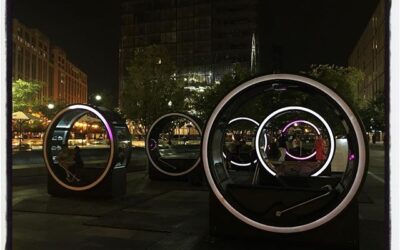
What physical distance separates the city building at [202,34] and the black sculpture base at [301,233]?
295 feet

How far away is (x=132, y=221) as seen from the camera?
8664 mm

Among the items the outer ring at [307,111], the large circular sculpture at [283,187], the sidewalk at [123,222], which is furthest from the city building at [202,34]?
the large circular sculpture at [283,187]

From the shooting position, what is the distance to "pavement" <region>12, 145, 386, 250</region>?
22.9 ft

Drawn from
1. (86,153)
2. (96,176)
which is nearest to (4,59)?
(96,176)

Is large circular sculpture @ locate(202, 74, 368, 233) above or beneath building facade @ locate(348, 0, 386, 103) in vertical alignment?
beneath

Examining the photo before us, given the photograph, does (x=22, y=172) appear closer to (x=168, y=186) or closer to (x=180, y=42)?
(x=168, y=186)

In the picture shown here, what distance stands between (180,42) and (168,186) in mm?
91052

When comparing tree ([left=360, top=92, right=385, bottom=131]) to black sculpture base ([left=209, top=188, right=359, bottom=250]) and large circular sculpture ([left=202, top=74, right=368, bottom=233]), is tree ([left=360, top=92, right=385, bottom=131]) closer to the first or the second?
large circular sculpture ([left=202, top=74, right=368, bottom=233])

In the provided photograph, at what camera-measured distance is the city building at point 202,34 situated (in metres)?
98.8

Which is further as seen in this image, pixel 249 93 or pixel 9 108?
pixel 249 93

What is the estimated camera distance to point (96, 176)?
11.7m

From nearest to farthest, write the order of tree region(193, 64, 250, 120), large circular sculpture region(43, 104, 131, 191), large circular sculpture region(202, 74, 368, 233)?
large circular sculpture region(202, 74, 368, 233) → large circular sculpture region(43, 104, 131, 191) → tree region(193, 64, 250, 120)

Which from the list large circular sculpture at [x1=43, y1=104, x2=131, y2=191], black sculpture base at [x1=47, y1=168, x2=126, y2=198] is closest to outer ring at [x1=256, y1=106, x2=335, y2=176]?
large circular sculpture at [x1=43, y1=104, x2=131, y2=191]

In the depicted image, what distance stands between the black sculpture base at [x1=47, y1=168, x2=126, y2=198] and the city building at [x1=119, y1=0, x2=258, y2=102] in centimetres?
8520
